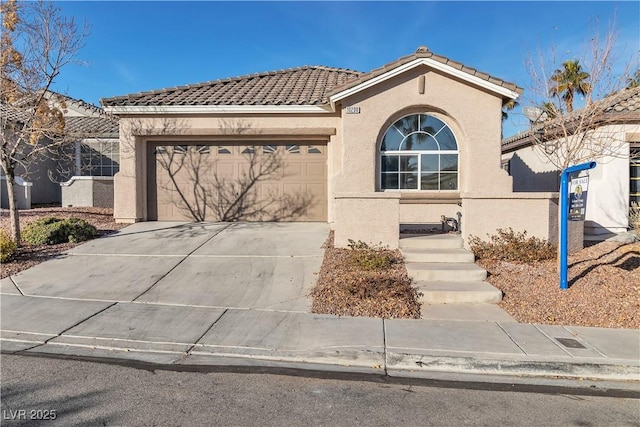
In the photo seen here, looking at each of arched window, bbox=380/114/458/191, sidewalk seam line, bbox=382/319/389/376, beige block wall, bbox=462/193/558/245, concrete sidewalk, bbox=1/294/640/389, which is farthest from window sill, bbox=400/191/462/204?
sidewalk seam line, bbox=382/319/389/376

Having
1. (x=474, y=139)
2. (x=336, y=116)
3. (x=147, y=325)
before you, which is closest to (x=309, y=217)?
(x=336, y=116)

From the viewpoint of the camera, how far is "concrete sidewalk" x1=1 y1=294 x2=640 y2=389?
483cm

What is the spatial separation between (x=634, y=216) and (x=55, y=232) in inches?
547

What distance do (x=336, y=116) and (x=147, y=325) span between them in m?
8.06

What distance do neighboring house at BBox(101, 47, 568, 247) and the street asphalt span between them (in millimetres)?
2769

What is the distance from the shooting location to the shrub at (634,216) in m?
9.54

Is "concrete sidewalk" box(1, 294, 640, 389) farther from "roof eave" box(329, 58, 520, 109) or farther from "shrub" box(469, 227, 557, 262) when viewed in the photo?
"roof eave" box(329, 58, 520, 109)

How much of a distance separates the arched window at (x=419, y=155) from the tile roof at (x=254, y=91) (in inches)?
86.3

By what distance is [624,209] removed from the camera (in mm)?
11305

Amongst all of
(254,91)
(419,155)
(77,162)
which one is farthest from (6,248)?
(77,162)

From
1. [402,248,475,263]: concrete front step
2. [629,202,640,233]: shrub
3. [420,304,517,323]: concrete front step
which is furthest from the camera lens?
[629,202,640,233]: shrub

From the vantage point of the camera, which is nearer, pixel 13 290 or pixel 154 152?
pixel 13 290

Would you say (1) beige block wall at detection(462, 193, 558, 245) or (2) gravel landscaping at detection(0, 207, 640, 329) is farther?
(1) beige block wall at detection(462, 193, 558, 245)

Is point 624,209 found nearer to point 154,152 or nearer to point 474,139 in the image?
point 474,139
